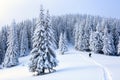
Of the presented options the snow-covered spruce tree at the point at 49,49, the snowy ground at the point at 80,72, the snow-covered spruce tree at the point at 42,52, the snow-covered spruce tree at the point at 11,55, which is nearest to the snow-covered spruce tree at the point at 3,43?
the snow-covered spruce tree at the point at 11,55

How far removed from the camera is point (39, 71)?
34.3 meters

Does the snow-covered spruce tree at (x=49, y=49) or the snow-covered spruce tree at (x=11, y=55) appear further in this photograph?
the snow-covered spruce tree at (x=11, y=55)

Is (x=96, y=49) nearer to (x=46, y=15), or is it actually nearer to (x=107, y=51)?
(x=107, y=51)

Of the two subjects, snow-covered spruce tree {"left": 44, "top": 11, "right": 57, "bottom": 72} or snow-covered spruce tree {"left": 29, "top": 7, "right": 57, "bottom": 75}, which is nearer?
snow-covered spruce tree {"left": 29, "top": 7, "right": 57, "bottom": 75}

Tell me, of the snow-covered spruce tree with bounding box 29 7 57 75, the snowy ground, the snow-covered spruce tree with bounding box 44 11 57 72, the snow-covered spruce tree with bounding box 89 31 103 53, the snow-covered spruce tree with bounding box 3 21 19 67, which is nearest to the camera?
the snowy ground

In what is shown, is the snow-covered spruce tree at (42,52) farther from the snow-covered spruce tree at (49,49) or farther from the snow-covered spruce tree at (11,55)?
the snow-covered spruce tree at (11,55)

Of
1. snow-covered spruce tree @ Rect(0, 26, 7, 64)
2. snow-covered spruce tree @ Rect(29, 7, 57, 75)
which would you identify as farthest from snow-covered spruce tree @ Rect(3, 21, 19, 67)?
snow-covered spruce tree @ Rect(29, 7, 57, 75)

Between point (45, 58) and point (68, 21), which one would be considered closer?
point (45, 58)

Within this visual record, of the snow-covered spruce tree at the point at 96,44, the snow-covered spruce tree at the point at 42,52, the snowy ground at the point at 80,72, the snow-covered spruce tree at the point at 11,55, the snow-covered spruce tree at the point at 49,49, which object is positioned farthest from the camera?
the snow-covered spruce tree at the point at 96,44

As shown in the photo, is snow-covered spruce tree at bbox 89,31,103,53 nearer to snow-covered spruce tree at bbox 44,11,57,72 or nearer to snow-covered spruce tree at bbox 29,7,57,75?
snow-covered spruce tree at bbox 44,11,57,72

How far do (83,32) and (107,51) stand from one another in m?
21.2

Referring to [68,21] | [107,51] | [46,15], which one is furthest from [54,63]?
[68,21]

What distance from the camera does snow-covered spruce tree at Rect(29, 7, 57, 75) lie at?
112ft

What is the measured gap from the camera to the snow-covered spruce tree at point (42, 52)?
112 ft
